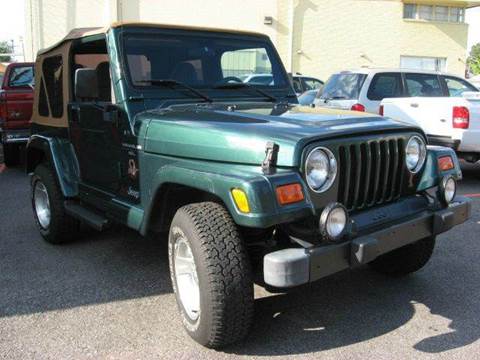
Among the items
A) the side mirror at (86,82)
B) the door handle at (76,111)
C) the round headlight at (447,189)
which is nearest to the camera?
the round headlight at (447,189)

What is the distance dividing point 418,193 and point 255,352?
1.50m

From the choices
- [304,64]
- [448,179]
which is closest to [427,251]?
[448,179]

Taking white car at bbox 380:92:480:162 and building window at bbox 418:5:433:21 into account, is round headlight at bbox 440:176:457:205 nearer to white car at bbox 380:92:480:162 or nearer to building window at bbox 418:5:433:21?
white car at bbox 380:92:480:162

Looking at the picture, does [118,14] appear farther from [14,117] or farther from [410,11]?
[410,11]

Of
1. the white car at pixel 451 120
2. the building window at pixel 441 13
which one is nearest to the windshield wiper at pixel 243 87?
the white car at pixel 451 120

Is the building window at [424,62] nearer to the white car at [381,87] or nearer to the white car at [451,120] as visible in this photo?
the white car at [381,87]

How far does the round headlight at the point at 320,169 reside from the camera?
114 inches

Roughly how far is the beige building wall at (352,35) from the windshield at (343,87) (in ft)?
50.7

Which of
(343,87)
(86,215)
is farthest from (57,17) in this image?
(86,215)

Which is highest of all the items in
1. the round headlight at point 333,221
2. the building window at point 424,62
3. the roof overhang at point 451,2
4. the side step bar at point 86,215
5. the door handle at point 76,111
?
the roof overhang at point 451,2

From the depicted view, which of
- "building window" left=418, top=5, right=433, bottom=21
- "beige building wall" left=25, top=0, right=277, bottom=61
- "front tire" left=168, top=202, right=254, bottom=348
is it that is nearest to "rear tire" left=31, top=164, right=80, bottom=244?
"front tire" left=168, top=202, right=254, bottom=348

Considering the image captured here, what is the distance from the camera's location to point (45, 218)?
5320 mm

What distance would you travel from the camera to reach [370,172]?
3219 mm

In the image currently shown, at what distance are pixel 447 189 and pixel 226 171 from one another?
5.05ft
